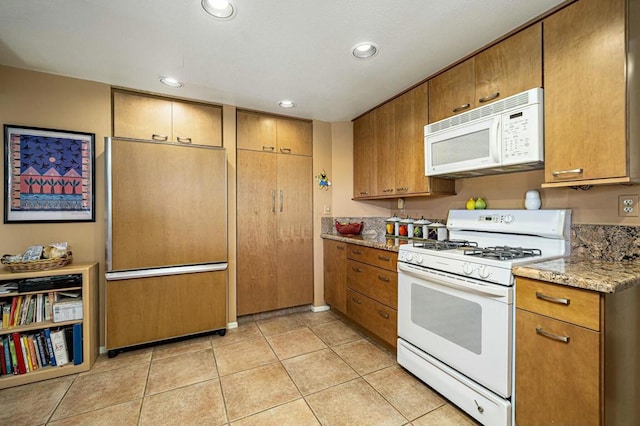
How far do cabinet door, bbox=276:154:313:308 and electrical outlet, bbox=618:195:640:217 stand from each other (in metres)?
2.60

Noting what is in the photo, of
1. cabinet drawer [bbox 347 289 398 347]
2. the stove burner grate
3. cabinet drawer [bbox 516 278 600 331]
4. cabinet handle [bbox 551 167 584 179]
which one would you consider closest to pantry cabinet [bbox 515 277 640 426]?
cabinet drawer [bbox 516 278 600 331]

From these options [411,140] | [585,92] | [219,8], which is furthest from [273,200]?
[585,92]

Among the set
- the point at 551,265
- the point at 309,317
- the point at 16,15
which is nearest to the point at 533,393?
the point at 551,265

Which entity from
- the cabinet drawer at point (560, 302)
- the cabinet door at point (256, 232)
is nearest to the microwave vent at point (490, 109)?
the cabinet drawer at point (560, 302)

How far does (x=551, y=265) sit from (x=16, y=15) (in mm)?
3338

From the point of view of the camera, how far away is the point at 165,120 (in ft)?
9.00

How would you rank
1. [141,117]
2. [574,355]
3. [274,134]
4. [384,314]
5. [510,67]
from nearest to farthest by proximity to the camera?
[574,355]
[510,67]
[384,314]
[141,117]
[274,134]

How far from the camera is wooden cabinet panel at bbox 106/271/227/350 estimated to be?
2.40 meters

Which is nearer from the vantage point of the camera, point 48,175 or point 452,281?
point 452,281

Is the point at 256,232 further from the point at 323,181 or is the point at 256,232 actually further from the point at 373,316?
the point at 373,316

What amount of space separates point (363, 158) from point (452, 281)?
6.46ft

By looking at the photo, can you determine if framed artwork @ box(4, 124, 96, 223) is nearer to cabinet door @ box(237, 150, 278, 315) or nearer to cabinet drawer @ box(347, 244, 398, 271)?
cabinet door @ box(237, 150, 278, 315)

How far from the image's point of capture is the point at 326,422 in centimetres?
165

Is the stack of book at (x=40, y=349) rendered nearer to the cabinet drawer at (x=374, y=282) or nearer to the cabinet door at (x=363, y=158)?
the cabinet drawer at (x=374, y=282)
